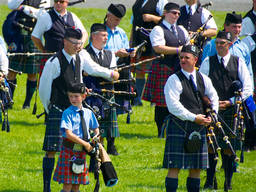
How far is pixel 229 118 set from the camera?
834 centimetres

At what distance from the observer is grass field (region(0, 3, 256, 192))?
26.8 ft

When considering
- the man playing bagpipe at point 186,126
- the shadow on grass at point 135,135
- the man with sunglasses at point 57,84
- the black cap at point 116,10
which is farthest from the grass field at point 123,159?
the black cap at point 116,10

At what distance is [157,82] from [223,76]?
2.65 meters

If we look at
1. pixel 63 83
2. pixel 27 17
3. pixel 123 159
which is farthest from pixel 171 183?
pixel 27 17

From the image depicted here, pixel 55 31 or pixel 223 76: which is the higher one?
pixel 55 31

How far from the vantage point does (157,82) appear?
1074 cm

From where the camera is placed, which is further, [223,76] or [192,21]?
[192,21]

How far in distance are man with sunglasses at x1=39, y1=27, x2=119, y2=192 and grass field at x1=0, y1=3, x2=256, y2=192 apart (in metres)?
0.55

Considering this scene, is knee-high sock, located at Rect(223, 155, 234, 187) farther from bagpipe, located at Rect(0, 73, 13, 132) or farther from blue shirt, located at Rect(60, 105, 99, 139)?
bagpipe, located at Rect(0, 73, 13, 132)

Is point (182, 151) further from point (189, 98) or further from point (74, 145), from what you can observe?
point (74, 145)

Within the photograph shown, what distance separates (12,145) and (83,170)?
329 cm

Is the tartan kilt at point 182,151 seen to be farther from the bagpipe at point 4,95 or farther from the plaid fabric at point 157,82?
the plaid fabric at point 157,82

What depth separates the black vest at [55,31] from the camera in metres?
9.79

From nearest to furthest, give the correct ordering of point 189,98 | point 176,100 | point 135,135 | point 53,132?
1. point 176,100
2. point 189,98
3. point 53,132
4. point 135,135
